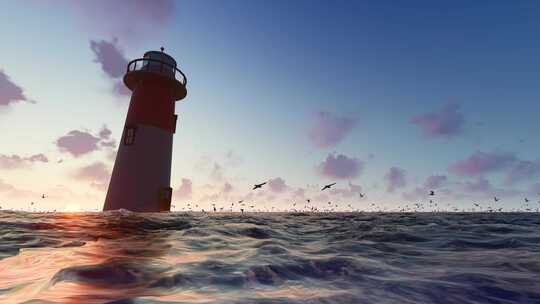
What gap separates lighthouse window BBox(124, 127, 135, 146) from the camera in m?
21.8

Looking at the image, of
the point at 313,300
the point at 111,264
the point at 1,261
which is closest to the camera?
the point at 313,300

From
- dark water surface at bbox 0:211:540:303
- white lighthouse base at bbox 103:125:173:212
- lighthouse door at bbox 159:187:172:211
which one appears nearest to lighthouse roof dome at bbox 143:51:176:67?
white lighthouse base at bbox 103:125:173:212

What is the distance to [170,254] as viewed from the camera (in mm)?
6004

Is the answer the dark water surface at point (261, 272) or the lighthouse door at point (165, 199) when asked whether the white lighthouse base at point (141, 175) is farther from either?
the dark water surface at point (261, 272)

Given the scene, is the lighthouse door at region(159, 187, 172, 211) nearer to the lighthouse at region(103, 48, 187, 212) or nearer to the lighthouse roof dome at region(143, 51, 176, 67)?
the lighthouse at region(103, 48, 187, 212)

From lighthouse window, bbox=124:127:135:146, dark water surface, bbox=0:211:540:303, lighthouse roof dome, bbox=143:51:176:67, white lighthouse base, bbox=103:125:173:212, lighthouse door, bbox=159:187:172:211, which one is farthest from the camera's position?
lighthouse roof dome, bbox=143:51:176:67

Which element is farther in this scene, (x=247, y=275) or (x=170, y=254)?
(x=170, y=254)

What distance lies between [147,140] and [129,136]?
1.25 m

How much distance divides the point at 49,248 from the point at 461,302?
7170mm

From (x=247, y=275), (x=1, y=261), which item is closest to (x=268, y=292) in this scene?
(x=247, y=275)

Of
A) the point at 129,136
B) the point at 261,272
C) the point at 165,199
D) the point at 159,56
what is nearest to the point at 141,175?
the point at 165,199

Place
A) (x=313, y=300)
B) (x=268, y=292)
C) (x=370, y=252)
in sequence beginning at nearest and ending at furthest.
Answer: (x=313, y=300), (x=268, y=292), (x=370, y=252)

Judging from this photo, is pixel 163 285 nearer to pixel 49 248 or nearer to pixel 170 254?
pixel 170 254

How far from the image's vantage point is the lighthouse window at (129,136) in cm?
2177
